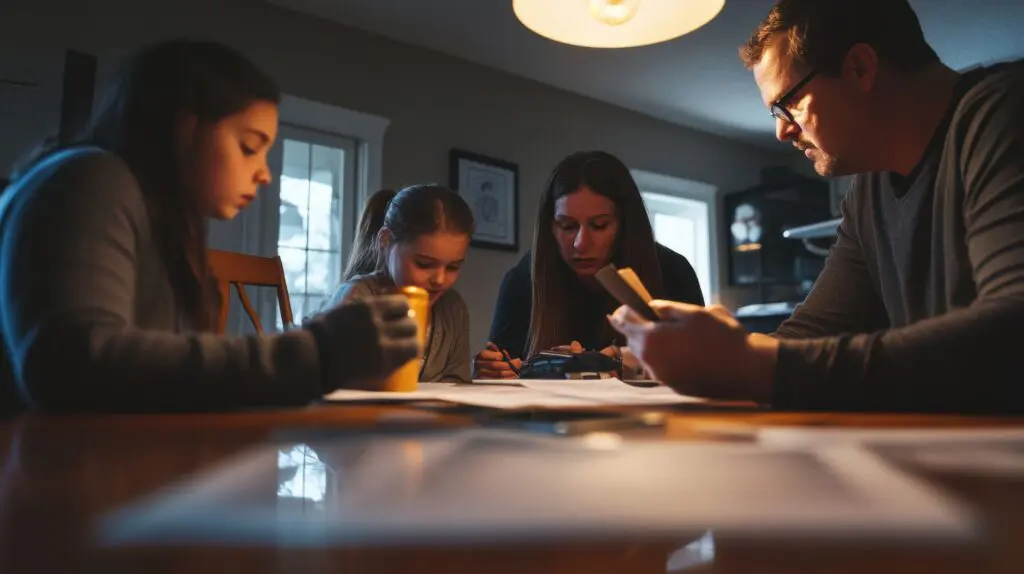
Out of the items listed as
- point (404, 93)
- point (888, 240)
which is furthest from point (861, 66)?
point (404, 93)

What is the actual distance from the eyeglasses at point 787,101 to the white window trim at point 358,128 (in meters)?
2.36

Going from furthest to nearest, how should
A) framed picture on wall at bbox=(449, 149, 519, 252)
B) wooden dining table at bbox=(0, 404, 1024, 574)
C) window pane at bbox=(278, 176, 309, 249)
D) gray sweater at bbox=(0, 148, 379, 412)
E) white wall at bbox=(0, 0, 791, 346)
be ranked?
framed picture on wall at bbox=(449, 149, 519, 252)
window pane at bbox=(278, 176, 309, 249)
white wall at bbox=(0, 0, 791, 346)
gray sweater at bbox=(0, 148, 379, 412)
wooden dining table at bbox=(0, 404, 1024, 574)

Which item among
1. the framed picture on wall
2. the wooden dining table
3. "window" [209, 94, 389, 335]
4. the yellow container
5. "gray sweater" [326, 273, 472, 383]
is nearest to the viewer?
the wooden dining table

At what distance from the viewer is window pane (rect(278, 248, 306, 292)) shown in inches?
121

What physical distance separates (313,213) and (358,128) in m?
0.46

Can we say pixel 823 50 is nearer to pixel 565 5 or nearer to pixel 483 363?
pixel 565 5

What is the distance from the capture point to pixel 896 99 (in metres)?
0.95

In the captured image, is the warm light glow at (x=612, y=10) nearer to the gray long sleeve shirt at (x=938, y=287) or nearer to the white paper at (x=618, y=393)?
the gray long sleeve shirt at (x=938, y=287)

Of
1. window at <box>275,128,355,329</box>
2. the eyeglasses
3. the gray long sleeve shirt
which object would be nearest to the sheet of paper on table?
the gray long sleeve shirt

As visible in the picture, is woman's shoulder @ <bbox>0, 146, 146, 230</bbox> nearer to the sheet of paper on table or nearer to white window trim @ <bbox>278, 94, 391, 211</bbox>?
the sheet of paper on table

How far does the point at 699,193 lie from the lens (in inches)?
199

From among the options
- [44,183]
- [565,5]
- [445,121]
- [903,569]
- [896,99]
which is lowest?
[903,569]

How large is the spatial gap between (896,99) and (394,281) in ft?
3.48

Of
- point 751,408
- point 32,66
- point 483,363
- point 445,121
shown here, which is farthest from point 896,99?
point 445,121
